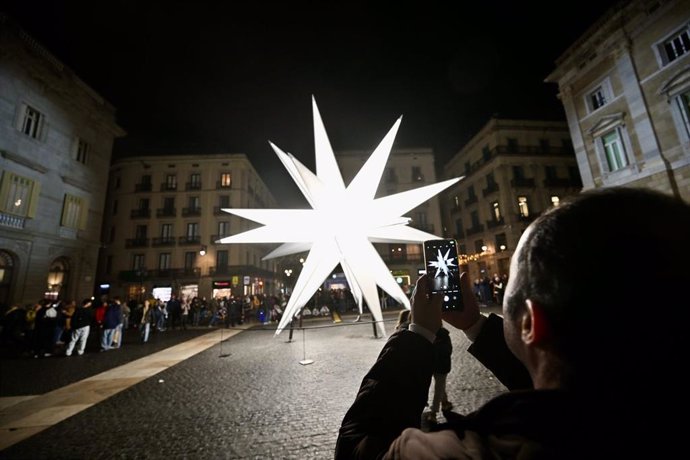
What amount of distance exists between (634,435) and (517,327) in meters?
0.34

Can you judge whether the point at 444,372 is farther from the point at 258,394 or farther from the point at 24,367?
the point at 24,367

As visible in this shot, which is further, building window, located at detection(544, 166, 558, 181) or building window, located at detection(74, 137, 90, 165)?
building window, located at detection(544, 166, 558, 181)

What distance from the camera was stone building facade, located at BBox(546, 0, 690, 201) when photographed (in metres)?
11.9

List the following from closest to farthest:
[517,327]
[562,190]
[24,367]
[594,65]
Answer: [517,327] → [24,367] → [594,65] → [562,190]

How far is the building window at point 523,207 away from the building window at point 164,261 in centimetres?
3459

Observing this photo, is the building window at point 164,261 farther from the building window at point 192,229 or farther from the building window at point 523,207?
the building window at point 523,207

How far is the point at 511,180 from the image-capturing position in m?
26.0

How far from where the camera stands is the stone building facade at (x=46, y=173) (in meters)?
14.6

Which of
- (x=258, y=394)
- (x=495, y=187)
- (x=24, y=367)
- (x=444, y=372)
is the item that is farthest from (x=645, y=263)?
(x=495, y=187)

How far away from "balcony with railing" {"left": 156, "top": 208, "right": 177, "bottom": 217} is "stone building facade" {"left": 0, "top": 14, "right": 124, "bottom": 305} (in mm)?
12739

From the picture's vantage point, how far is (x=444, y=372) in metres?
4.20

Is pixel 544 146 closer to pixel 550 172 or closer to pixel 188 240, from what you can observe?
pixel 550 172

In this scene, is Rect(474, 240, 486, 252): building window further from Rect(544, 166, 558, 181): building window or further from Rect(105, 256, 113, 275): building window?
Rect(105, 256, 113, 275): building window

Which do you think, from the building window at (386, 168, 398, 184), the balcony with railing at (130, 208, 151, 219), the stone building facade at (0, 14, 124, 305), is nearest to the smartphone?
the stone building facade at (0, 14, 124, 305)
